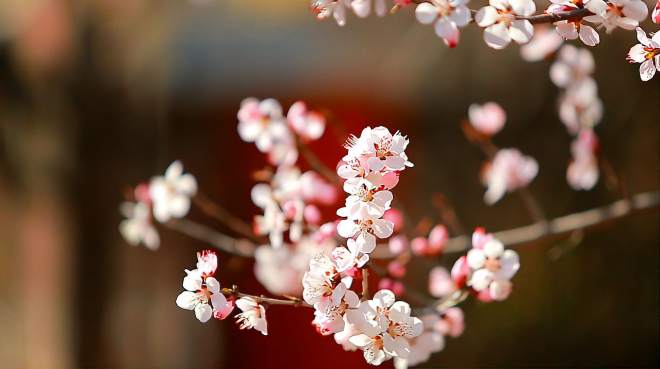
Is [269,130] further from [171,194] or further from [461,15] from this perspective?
[461,15]

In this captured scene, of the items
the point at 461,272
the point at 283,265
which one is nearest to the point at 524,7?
the point at 461,272

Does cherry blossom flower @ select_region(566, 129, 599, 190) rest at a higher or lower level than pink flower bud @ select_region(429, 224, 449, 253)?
higher

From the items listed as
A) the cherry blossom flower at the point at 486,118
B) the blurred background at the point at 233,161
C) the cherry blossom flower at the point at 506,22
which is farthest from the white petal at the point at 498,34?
the blurred background at the point at 233,161

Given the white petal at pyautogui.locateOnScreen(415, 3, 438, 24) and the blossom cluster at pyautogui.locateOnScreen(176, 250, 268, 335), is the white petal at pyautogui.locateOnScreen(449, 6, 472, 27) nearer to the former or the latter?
the white petal at pyautogui.locateOnScreen(415, 3, 438, 24)

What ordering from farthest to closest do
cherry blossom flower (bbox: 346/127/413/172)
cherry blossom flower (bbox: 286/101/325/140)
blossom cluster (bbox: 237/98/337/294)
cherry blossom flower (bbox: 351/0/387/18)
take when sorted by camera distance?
1. cherry blossom flower (bbox: 286/101/325/140)
2. blossom cluster (bbox: 237/98/337/294)
3. cherry blossom flower (bbox: 351/0/387/18)
4. cherry blossom flower (bbox: 346/127/413/172)

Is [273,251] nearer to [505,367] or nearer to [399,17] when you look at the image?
[505,367]

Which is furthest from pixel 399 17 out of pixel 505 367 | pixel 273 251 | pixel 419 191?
pixel 273 251

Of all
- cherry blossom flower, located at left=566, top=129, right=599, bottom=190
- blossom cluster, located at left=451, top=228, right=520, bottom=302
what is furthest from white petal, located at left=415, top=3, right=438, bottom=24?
cherry blossom flower, located at left=566, top=129, right=599, bottom=190
